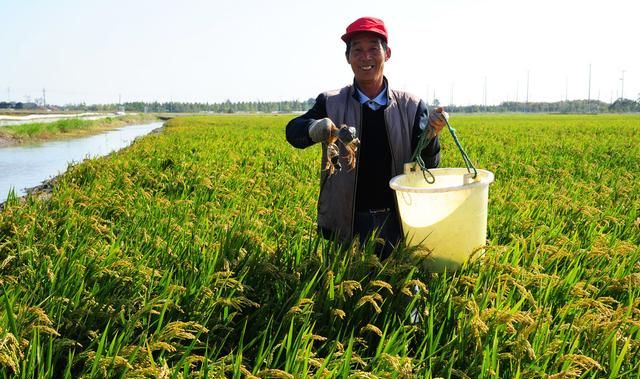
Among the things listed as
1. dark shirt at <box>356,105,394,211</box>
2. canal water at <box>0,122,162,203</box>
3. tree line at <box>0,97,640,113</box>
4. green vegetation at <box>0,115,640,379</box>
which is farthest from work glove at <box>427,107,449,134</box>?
tree line at <box>0,97,640,113</box>

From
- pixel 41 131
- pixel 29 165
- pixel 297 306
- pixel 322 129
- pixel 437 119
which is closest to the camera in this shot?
pixel 297 306

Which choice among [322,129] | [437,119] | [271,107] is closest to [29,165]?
[322,129]

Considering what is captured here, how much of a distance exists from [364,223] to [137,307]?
110 centimetres

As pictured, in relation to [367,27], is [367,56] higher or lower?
lower

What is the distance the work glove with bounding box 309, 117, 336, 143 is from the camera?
2297mm

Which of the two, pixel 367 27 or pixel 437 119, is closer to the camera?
pixel 437 119

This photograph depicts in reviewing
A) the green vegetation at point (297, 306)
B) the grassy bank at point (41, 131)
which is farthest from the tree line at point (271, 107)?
the green vegetation at point (297, 306)

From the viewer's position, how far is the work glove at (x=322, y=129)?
7.54 feet

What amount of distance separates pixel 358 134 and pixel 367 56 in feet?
1.17

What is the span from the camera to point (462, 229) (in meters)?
2.34

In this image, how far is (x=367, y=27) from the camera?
255cm

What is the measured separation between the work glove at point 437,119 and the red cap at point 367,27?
0.42m

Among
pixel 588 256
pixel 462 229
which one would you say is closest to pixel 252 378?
pixel 462 229

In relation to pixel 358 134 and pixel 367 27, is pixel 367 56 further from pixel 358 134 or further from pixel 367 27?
pixel 358 134
